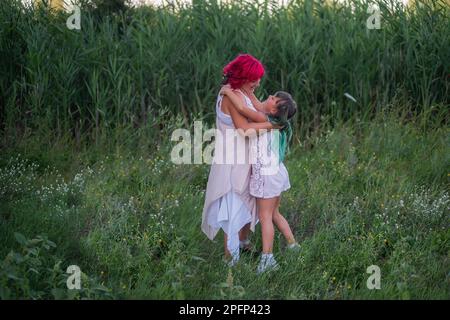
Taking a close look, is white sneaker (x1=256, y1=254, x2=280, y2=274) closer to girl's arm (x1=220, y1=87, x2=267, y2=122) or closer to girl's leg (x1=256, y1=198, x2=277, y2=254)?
girl's leg (x1=256, y1=198, x2=277, y2=254)

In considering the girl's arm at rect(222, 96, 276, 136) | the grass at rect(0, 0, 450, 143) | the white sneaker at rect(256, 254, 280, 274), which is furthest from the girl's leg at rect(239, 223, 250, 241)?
the grass at rect(0, 0, 450, 143)

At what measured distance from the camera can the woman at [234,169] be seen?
5.49 metres

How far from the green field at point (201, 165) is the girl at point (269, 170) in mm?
232

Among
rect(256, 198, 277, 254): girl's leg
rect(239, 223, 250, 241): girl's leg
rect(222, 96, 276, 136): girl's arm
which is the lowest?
rect(239, 223, 250, 241): girl's leg

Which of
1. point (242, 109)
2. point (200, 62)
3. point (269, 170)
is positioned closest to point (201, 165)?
point (200, 62)

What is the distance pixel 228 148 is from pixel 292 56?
11.1 feet

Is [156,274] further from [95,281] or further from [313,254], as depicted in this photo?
[313,254]

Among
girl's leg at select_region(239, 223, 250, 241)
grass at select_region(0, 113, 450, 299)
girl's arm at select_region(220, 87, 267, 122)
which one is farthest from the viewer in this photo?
girl's leg at select_region(239, 223, 250, 241)

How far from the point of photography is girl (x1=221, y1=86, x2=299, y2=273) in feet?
18.0

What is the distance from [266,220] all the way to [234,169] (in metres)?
0.43

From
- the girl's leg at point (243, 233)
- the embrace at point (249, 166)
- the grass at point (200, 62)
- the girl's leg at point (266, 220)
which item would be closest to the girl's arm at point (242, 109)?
the embrace at point (249, 166)

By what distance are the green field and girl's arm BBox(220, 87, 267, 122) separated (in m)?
1.00

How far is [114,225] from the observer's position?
6043mm
